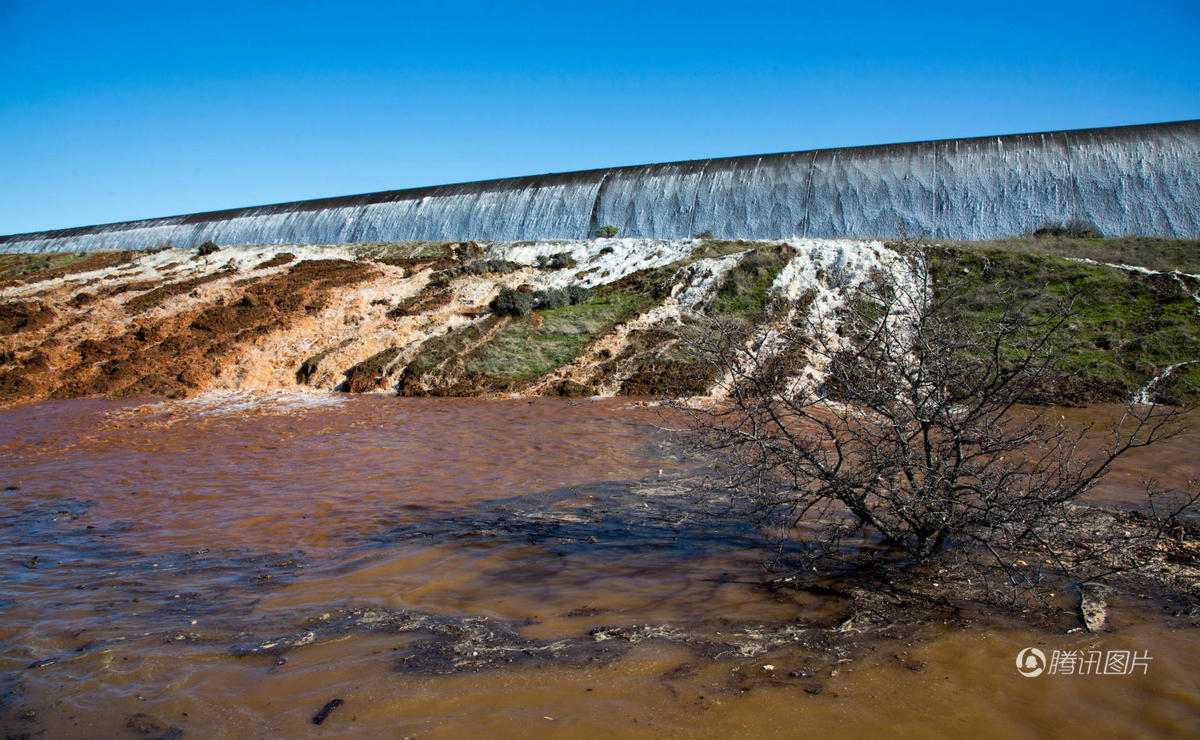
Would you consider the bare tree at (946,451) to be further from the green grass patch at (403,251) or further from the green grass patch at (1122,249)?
the green grass patch at (403,251)

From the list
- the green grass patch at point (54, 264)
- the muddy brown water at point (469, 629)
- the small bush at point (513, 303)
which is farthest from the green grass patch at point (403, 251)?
the muddy brown water at point (469, 629)

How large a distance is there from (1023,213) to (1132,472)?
16034 millimetres

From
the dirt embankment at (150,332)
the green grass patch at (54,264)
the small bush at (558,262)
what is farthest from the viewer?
the green grass patch at (54,264)

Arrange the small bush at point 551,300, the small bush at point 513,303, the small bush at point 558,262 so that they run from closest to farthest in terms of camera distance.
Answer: the small bush at point 513,303 → the small bush at point 551,300 → the small bush at point 558,262

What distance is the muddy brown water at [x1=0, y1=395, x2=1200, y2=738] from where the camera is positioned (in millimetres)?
2963

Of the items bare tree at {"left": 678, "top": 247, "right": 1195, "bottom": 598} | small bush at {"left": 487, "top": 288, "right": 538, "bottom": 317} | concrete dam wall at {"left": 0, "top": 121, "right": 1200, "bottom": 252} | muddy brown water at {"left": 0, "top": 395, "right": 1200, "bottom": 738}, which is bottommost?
muddy brown water at {"left": 0, "top": 395, "right": 1200, "bottom": 738}

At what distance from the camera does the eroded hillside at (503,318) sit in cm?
1404

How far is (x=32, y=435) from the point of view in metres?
11.2

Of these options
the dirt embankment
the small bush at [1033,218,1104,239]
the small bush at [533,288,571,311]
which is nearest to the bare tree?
the small bush at [533,288,571,311]

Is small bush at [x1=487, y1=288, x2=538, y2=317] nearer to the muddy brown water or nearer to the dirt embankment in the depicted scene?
the dirt embankment

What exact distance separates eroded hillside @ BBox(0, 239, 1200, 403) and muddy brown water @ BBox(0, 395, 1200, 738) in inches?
271

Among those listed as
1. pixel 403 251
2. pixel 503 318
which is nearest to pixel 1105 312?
pixel 503 318

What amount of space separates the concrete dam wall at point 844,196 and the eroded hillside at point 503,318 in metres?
4.07

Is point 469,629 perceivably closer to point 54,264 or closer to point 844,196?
point 844,196
